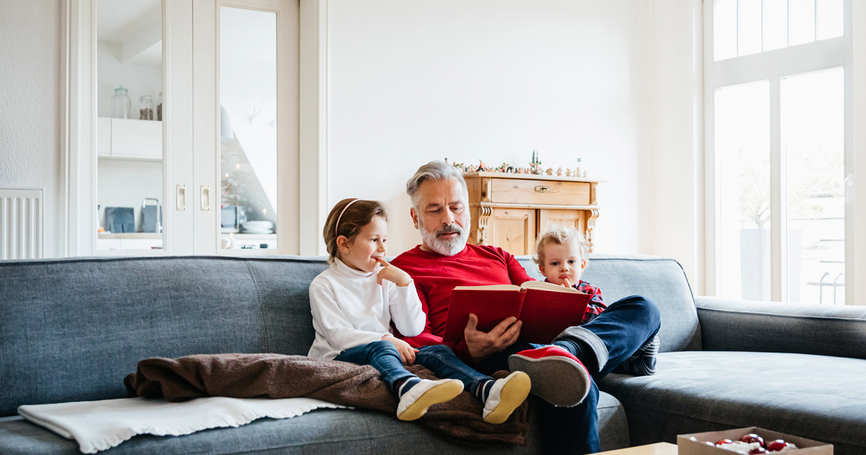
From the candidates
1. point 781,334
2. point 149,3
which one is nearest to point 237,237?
point 149,3

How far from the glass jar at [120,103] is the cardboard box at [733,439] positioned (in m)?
3.38

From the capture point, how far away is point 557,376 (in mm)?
1400

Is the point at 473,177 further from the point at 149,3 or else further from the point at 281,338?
the point at 281,338

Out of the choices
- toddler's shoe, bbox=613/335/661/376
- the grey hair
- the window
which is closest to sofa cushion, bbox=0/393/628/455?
toddler's shoe, bbox=613/335/661/376

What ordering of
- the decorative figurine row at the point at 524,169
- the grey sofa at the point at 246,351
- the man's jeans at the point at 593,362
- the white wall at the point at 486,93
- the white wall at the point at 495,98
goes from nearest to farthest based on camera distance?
1. the grey sofa at the point at 246,351
2. the man's jeans at the point at 593,362
3. the white wall at the point at 495,98
4. the white wall at the point at 486,93
5. the decorative figurine row at the point at 524,169

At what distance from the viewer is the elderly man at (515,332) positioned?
1435 millimetres

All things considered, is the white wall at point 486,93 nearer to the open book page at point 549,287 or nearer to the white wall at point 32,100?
the white wall at point 32,100

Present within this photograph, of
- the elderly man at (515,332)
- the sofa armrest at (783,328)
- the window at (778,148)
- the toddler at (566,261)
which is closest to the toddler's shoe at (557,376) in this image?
the elderly man at (515,332)

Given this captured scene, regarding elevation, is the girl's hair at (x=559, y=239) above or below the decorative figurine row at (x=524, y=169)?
below

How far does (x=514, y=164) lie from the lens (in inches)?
184

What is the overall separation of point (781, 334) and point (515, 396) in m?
1.34

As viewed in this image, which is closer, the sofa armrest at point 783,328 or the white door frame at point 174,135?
the sofa armrest at point 783,328

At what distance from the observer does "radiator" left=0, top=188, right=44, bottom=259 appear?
3.25 meters

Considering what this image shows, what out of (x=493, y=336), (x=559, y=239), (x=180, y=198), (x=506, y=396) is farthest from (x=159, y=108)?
(x=506, y=396)
